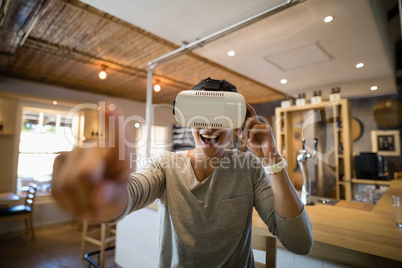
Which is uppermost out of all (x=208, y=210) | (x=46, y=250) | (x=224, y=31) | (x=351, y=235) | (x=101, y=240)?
(x=224, y=31)

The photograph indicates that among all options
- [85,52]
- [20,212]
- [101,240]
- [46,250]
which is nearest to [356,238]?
[101,240]

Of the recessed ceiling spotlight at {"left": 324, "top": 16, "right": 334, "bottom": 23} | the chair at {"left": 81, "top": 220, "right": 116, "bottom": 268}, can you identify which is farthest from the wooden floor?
the recessed ceiling spotlight at {"left": 324, "top": 16, "right": 334, "bottom": 23}

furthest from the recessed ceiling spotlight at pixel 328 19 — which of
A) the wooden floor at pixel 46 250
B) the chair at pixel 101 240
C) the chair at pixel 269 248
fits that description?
the wooden floor at pixel 46 250

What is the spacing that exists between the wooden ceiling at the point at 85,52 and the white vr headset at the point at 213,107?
1.55ft

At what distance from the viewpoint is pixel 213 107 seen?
0.68 m

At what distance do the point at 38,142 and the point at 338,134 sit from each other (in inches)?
191

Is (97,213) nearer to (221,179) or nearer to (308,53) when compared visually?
(221,179)

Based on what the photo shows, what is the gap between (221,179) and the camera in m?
0.84

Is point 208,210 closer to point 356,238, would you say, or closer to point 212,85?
point 212,85

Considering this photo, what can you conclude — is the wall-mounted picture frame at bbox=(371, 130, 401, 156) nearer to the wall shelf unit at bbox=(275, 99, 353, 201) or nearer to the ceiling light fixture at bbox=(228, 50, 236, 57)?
the wall shelf unit at bbox=(275, 99, 353, 201)

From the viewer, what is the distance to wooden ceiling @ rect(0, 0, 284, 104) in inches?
73.6

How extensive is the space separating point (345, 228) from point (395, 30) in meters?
3.41

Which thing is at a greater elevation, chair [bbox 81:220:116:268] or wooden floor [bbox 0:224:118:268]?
chair [bbox 81:220:116:268]

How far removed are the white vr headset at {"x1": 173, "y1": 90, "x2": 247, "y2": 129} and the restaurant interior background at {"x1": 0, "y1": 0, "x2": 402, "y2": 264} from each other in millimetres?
192
